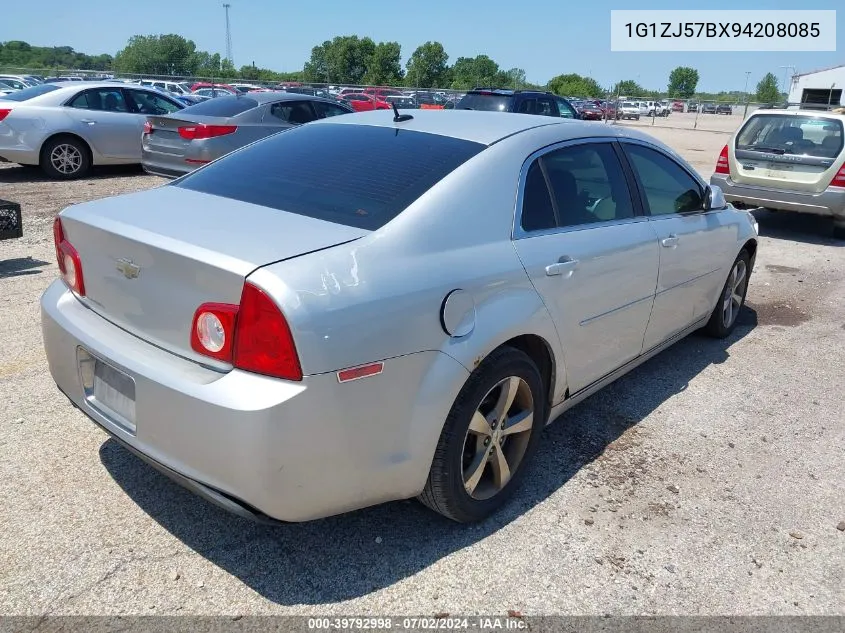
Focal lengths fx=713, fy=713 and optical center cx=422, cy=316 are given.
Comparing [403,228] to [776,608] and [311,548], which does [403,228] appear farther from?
[776,608]

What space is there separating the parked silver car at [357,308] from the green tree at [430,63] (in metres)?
91.4

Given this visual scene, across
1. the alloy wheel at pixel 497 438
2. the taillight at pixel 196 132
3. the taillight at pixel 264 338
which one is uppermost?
the taillight at pixel 196 132

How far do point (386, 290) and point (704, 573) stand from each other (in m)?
1.67

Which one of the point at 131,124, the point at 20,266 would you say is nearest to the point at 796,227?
the point at 20,266

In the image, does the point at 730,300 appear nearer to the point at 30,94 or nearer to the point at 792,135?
the point at 792,135

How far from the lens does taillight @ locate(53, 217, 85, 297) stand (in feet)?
9.48

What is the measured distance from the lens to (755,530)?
3.05 m

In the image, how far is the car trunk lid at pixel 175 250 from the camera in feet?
7.68

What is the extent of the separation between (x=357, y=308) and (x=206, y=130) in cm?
826

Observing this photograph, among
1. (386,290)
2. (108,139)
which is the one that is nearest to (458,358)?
(386,290)

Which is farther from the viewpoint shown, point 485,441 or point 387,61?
point 387,61

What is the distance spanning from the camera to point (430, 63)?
9888 centimetres

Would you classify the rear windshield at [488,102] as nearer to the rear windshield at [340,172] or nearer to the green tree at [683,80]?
the rear windshield at [340,172]

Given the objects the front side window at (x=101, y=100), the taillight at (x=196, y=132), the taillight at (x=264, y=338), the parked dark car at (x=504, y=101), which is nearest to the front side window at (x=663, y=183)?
the taillight at (x=264, y=338)
